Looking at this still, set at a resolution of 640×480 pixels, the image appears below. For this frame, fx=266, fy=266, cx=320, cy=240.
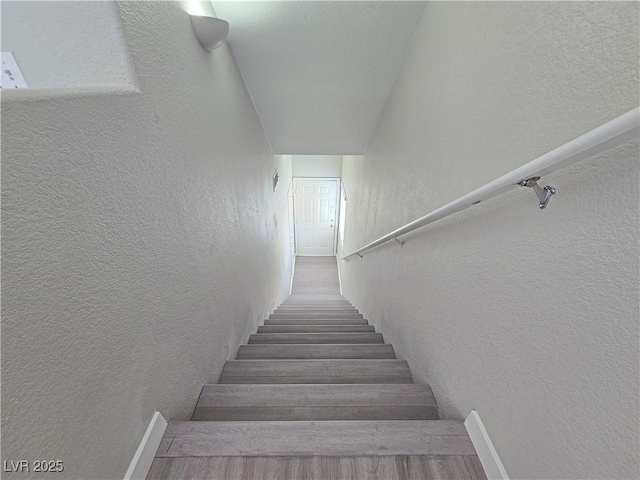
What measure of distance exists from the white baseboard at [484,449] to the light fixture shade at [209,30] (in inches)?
65.5

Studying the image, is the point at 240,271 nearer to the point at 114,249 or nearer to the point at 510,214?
the point at 114,249

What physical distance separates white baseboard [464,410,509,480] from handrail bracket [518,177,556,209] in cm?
68

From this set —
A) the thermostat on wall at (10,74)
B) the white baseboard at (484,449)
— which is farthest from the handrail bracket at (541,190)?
the thermostat on wall at (10,74)

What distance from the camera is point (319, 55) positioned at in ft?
5.18

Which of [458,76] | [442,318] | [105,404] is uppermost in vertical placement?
[458,76]

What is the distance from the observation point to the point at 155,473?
0.76 m

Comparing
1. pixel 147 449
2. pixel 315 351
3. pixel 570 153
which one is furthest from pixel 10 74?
pixel 315 351

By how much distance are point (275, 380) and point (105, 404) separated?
87 cm

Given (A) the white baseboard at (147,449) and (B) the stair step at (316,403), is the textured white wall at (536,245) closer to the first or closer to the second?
(B) the stair step at (316,403)

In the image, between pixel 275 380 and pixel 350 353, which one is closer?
pixel 275 380

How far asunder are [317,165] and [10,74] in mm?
5084

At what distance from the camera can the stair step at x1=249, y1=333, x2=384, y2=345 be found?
200 centimetres

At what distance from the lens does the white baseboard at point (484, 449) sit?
721 millimetres

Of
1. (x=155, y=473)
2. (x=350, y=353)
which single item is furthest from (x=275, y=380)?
(x=155, y=473)
